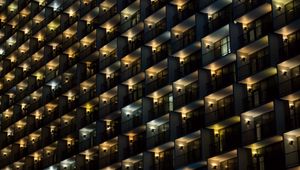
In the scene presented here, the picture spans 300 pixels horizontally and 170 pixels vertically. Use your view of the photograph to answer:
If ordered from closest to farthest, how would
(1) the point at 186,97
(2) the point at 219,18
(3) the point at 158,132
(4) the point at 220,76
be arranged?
(4) the point at 220,76 < (2) the point at 219,18 < (1) the point at 186,97 < (3) the point at 158,132

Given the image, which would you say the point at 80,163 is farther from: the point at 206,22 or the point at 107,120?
the point at 206,22

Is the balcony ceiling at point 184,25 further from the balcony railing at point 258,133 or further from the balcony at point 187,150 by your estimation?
the balcony railing at point 258,133

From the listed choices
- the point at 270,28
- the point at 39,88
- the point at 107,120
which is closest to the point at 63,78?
the point at 39,88

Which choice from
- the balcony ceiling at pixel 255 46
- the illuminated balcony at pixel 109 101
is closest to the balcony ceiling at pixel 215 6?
the balcony ceiling at pixel 255 46

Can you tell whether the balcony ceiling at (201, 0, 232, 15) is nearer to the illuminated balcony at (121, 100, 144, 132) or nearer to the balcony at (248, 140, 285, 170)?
the illuminated balcony at (121, 100, 144, 132)

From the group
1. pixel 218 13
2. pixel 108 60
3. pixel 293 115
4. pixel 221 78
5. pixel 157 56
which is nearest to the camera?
pixel 293 115

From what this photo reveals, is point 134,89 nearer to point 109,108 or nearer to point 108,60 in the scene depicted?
point 109,108

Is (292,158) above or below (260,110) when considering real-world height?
below

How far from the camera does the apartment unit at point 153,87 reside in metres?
59.4

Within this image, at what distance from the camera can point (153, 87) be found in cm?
7369

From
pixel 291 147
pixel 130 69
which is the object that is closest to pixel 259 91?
pixel 291 147

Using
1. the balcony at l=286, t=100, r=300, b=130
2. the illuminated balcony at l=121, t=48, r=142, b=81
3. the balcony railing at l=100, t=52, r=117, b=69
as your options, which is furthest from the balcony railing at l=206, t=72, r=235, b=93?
the balcony railing at l=100, t=52, r=117, b=69

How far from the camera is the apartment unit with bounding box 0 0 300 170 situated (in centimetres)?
5944

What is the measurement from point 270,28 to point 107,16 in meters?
28.8
